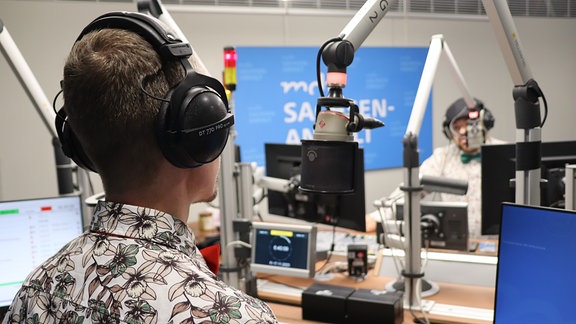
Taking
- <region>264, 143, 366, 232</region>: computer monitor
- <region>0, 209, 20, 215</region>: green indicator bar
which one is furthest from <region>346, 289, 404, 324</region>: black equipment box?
<region>0, 209, 20, 215</region>: green indicator bar

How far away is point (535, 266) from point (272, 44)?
380cm

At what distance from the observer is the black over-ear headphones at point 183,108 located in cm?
75

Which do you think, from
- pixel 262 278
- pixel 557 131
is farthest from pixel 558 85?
pixel 262 278

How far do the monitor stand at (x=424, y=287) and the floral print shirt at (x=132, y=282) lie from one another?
68.8 inches

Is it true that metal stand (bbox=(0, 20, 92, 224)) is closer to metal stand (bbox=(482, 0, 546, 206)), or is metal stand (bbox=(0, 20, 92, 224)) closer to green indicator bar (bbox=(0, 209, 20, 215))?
green indicator bar (bbox=(0, 209, 20, 215))

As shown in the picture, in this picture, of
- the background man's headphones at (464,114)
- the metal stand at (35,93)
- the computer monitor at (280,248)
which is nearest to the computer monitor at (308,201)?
the computer monitor at (280,248)

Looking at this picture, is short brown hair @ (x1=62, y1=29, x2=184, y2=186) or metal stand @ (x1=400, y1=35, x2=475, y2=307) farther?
metal stand @ (x1=400, y1=35, x2=475, y2=307)

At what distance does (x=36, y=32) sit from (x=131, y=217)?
3733mm

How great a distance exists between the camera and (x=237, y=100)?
4.52m

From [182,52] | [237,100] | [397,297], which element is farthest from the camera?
[237,100]

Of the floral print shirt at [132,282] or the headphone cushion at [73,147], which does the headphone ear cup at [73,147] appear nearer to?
the headphone cushion at [73,147]

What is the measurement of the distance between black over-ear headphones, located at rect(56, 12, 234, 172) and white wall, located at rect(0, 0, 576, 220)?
243 centimetres

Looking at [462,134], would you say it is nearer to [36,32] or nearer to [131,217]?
[36,32]

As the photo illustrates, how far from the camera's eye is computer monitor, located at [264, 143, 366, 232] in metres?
2.49
